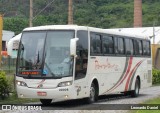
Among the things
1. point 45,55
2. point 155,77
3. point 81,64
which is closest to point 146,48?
point 81,64

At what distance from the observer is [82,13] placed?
65.6 meters

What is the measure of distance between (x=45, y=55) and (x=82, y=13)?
4862 centimetres

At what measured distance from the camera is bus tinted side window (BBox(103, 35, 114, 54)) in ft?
67.2

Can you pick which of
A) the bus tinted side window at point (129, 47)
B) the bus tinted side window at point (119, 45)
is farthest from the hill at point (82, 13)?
the bus tinted side window at point (119, 45)

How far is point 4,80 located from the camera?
65.5 ft

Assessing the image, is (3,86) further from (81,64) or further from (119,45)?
(119,45)

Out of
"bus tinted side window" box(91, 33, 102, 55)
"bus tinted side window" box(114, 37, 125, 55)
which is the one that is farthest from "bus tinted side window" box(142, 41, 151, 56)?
"bus tinted side window" box(91, 33, 102, 55)

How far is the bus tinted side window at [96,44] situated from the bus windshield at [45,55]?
1700 millimetres

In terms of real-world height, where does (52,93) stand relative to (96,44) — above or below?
below

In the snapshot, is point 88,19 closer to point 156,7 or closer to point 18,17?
point 18,17

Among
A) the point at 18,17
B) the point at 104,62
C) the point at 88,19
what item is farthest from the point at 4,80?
the point at 88,19

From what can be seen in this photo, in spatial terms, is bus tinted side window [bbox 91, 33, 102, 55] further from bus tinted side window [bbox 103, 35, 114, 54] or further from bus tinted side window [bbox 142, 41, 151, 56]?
bus tinted side window [bbox 142, 41, 151, 56]

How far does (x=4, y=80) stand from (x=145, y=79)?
9255 millimetres

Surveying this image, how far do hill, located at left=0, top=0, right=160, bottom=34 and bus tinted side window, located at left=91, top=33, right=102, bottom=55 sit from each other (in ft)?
83.4
